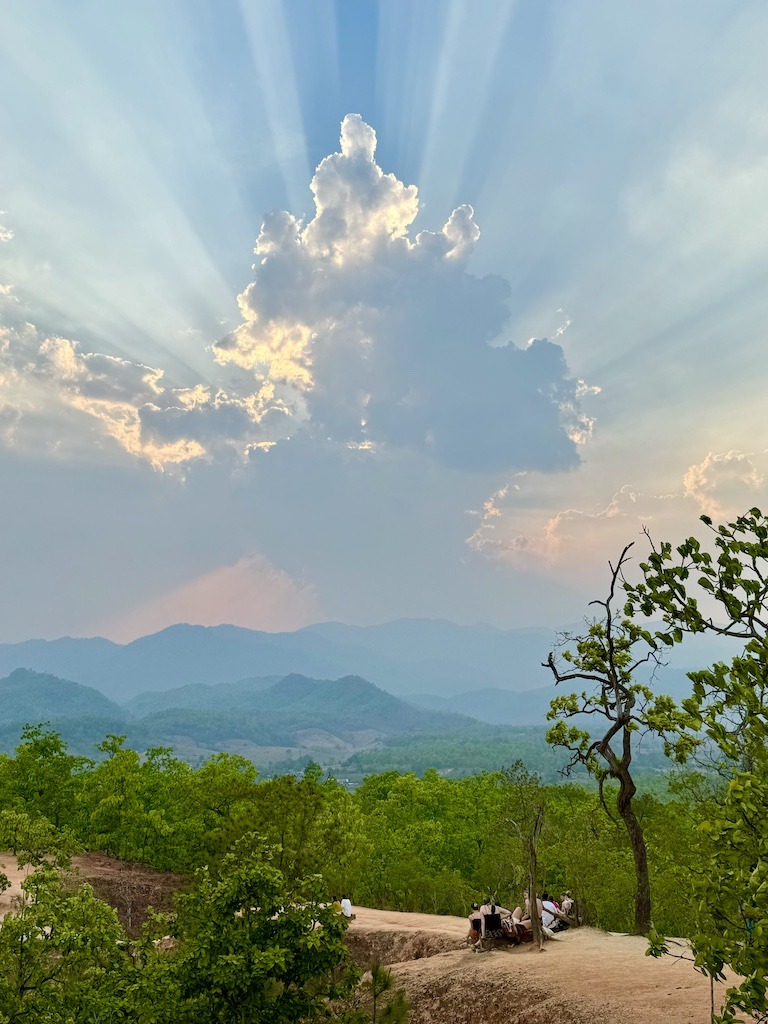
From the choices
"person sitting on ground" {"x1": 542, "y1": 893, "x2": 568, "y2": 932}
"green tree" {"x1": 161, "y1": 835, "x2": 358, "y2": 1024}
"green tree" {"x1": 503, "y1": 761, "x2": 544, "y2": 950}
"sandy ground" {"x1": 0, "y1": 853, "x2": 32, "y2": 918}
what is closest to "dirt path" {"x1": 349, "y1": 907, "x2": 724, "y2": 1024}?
"person sitting on ground" {"x1": 542, "y1": 893, "x2": 568, "y2": 932}

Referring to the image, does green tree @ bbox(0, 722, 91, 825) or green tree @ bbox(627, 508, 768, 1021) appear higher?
green tree @ bbox(627, 508, 768, 1021)

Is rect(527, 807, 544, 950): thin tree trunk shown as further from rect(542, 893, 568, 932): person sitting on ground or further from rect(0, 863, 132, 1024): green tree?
rect(0, 863, 132, 1024): green tree

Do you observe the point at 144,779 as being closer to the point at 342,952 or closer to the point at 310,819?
the point at 310,819

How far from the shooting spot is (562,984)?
797 inches

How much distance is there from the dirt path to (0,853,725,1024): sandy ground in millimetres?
27

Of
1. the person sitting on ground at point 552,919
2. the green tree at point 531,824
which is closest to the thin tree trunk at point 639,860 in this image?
the green tree at point 531,824

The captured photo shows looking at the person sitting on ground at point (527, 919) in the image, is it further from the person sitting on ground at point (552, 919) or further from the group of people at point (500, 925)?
the person sitting on ground at point (552, 919)

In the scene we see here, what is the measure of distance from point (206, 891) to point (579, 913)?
2155cm

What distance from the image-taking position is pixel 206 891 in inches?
551

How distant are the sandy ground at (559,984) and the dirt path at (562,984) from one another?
3 centimetres

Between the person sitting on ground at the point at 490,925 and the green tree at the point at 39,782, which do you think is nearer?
the person sitting on ground at the point at 490,925

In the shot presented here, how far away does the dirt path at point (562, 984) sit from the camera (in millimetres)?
17688

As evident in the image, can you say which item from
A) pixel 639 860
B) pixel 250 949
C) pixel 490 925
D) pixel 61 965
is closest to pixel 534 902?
pixel 490 925

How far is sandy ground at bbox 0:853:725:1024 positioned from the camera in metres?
17.7
